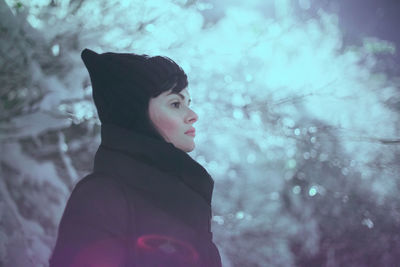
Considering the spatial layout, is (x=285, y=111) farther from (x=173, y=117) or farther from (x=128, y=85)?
(x=128, y=85)

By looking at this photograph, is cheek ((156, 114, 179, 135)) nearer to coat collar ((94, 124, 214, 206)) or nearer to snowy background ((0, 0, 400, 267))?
coat collar ((94, 124, 214, 206))

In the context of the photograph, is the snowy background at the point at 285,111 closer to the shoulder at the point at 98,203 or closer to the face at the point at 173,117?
the face at the point at 173,117

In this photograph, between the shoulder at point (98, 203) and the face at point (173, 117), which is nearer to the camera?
the shoulder at point (98, 203)

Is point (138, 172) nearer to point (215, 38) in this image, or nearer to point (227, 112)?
point (227, 112)

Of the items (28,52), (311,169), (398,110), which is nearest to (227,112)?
(311,169)

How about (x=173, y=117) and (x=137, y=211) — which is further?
(x=173, y=117)

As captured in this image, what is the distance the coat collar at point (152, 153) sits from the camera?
104 cm

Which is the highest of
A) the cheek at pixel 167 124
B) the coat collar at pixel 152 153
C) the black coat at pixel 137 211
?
the cheek at pixel 167 124

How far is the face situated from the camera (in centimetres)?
110

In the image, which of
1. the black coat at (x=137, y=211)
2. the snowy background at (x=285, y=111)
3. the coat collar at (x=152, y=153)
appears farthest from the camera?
the snowy background at (x=285, y=111)

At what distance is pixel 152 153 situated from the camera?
105 centimetres

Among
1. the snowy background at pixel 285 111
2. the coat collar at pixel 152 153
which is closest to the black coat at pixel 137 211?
the coat collar at pixel 152 153

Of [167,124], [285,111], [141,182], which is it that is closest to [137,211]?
[141,182]

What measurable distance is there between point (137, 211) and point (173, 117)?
0.31 m
